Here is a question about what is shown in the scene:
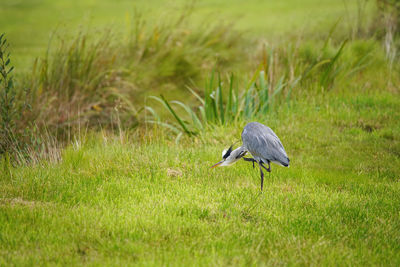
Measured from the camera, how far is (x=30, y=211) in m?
3.29

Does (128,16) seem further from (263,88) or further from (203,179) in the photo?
(203,179)

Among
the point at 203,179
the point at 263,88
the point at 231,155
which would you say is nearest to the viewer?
the point at 231,155

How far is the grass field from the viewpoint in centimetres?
289

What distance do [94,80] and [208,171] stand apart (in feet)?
10.4

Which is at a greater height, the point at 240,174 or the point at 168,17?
the point at 168,17

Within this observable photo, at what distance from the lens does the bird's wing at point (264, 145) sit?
3217 mm

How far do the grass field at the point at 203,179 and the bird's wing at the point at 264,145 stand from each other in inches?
17.6

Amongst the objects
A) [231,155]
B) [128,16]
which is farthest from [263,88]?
[128,16]

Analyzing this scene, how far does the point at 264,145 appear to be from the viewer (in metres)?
3.27

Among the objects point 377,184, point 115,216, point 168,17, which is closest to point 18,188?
point 115,216

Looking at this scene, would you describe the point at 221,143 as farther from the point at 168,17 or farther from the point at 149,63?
the point at 168,17

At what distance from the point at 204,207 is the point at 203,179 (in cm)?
60

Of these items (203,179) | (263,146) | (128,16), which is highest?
(128,16)

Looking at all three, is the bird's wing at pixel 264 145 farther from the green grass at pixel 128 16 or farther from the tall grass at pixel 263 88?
the green grass at pixel 128 16
